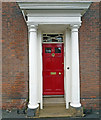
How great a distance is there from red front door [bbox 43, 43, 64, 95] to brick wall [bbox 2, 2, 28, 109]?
0.78 metres

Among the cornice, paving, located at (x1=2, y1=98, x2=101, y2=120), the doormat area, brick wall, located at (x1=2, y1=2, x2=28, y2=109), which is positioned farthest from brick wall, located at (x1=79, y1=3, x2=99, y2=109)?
brick wall, located at (x1=2, y1=2, x2=28, y2=109)

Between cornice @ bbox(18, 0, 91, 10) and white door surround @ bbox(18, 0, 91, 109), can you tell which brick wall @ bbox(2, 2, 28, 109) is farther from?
cornice @ bbox(18, 0, 91, 10)

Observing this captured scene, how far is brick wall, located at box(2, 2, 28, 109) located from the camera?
386 centimetres

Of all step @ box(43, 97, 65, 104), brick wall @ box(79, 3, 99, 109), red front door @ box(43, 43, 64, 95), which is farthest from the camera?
red front door @ box(43, 43, 64, 95)

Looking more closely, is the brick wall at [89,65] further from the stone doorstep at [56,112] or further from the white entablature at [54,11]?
the white entablature at [54,11]

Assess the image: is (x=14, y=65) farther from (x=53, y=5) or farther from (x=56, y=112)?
(x=53, y=5)

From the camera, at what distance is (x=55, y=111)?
141 inches

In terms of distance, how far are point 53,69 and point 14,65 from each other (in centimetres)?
147

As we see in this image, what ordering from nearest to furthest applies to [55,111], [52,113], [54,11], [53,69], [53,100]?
[54,11] < [52,113] < [55,111] < [53,100] < [53,69]

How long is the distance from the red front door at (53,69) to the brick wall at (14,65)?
78cm

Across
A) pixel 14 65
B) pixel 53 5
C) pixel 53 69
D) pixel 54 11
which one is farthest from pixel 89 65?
pixel 14 65

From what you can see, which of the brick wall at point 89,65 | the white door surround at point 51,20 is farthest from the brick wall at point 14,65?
the brick wall at point 89,65

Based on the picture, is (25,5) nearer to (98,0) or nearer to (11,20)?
(11,20)

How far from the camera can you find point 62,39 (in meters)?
4.24
